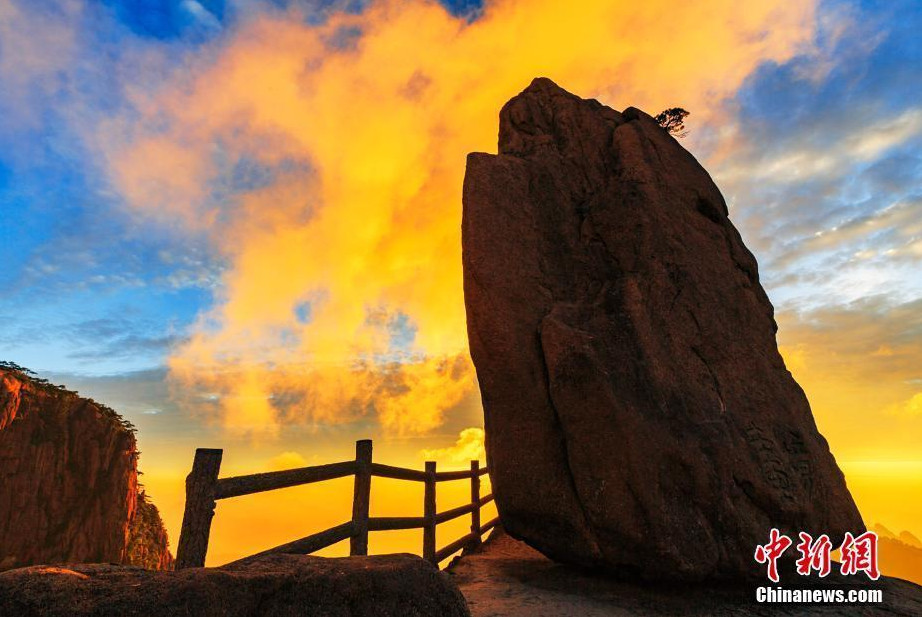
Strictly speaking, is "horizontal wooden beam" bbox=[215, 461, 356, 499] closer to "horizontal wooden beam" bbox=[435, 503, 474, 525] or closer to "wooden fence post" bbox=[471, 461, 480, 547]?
"horizontal wooden beam" bbox=[435, 503, 474, 525]

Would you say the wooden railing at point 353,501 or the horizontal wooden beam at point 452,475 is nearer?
the wooden railing at point 353,501

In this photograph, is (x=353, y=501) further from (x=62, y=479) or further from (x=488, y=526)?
(x=62, y=479)

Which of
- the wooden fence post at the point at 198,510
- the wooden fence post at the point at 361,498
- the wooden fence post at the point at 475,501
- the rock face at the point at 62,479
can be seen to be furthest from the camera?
the rock face at the point at 62,479

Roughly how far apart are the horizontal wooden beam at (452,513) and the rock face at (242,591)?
18.3ft

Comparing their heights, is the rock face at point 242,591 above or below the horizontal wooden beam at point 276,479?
below

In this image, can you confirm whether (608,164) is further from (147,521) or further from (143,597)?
(147,521)

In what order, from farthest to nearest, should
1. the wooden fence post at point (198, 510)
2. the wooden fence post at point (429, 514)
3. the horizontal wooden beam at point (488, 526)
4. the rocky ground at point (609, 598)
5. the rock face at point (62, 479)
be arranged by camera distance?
the rock face at point (62, 479) < the horizontal wooden beam at point (488, 526) < the wooden fence post at point (429, 514) < the rocky ground at point (609, 598) < the wooden fence post at point (198, 510)

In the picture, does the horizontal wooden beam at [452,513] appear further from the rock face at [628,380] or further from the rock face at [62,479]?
the rock face at [62,479]

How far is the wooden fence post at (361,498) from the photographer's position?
5867 millimetres

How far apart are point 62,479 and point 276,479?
15.4 meters

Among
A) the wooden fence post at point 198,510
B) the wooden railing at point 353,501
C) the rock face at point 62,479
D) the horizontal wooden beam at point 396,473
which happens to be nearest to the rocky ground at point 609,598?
the wooden railing at point 353,501

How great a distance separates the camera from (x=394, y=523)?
267 inches

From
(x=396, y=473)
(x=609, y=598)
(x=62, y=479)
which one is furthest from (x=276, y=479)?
(x=62, y=479)

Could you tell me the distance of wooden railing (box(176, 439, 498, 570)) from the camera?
3852mm
